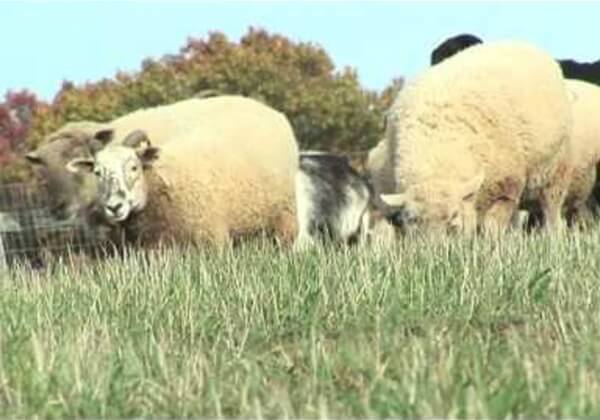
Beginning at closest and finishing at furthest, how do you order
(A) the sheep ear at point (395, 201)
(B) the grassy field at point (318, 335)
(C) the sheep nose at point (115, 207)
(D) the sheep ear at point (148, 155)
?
(B) the grassy field at point (318, 335) < (C) the sheep nose at point (115, 207) < (A) the sheep ear at point (395, 201) < (D) the sheep ear at point (148, 155)

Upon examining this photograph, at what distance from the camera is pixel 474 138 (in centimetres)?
1223

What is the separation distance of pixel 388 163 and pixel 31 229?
502cm

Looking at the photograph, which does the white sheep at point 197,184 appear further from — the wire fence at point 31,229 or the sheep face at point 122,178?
the wire fence at point 31,229

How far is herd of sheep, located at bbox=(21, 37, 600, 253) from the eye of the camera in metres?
11.9

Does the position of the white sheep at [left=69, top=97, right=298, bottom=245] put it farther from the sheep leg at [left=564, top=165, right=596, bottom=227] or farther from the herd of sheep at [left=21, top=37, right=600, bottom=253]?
the sheep leg at [left=564, top=165, right=596, bottom=227]

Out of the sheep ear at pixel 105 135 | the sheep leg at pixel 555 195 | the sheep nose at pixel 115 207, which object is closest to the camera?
the sheep nose at pixel 115 207

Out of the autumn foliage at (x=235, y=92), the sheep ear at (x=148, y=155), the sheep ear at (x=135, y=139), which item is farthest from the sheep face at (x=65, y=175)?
the autumn foliage at (x=235, y=92)

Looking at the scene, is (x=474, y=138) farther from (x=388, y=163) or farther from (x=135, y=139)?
(x=135, y=139)

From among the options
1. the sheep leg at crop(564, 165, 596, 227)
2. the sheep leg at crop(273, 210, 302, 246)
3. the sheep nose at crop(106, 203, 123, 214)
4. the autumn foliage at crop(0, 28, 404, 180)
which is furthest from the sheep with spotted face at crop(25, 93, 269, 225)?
the autumn foliage at crop(0, 28, 404, 180)

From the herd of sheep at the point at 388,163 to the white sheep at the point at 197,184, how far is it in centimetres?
1

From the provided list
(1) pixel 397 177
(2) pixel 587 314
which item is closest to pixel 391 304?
(2) pixel 587 314

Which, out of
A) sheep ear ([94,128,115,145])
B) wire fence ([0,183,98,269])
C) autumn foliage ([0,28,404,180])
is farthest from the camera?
autumn foliage ([0,28,404,180])

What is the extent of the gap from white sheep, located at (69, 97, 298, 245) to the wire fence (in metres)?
2.23

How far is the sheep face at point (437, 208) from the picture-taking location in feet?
38.5
